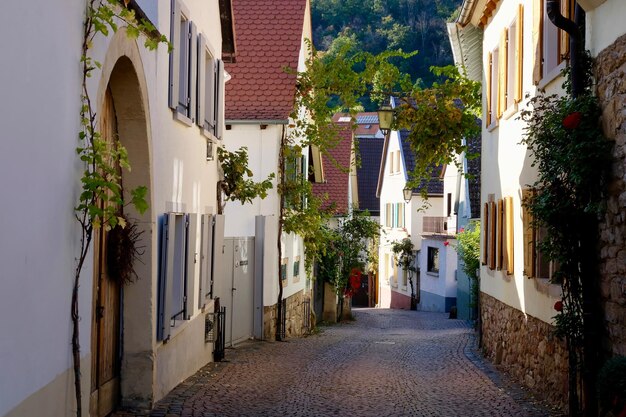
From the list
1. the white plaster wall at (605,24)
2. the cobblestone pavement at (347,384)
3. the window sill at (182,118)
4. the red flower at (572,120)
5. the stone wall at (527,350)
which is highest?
the white plaster wall at (605,24)

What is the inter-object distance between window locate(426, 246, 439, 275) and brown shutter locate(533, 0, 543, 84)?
29.9 metres

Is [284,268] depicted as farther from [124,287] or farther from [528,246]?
[124,287]

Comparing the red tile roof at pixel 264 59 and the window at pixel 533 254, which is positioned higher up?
the red tile roof at pixel 264 59

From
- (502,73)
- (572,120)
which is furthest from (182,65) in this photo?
(502,73)

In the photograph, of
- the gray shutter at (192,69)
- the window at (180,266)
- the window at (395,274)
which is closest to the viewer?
the window at (180,266)

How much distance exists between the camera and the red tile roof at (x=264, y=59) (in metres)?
21.0

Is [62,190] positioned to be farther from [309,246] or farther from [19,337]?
[309,246]

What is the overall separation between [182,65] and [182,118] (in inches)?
28.7

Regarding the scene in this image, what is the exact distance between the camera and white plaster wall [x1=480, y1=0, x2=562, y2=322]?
1263 centimetres

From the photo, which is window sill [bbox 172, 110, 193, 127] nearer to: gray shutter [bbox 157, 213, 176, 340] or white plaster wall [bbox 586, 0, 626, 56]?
gray shutter [bbox 157, 213, 176, 340]

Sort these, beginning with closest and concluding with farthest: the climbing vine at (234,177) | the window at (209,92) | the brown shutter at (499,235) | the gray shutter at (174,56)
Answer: the gray shutter at (174,56) < the window at (209,92) < the brown shutter at (499,235) < the climbing vine at (234,177)

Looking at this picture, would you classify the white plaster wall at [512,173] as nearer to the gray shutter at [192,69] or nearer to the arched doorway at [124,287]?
the gray shutter at [192,69]

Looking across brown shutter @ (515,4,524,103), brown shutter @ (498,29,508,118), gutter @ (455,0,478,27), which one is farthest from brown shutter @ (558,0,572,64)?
gutter @ (455,0,478,27)

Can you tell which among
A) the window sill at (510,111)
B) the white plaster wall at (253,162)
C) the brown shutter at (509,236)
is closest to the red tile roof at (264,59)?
the white plaster wall at (253,162)
